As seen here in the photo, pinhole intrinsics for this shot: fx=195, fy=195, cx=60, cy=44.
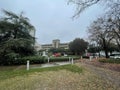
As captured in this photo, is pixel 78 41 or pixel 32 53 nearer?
pixel 32 53

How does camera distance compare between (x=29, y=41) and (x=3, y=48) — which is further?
(x=29, y=41)

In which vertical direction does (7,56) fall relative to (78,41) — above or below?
below

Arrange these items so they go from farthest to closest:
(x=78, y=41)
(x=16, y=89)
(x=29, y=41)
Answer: (x=78, y=41) → (x=29, y=41) → (x=16, y=89)

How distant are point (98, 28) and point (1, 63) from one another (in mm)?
20461

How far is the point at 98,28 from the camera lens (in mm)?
40625

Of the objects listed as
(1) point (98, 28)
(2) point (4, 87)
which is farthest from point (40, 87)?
(1) point (98, 28)

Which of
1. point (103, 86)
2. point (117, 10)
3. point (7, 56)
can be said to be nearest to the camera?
point (103, 86)

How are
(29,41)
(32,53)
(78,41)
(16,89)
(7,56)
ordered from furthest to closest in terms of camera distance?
1. (78,41)
2. (32,53)
3. (29,41)
4. (7,56)
5. (16,89)

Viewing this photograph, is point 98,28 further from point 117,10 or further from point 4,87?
point 4,87

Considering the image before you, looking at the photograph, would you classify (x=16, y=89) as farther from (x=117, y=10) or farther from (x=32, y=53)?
(x=32, y=53)

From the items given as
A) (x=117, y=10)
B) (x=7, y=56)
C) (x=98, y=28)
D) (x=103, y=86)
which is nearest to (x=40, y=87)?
(x=103, y=86)

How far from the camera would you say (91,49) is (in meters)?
75.2


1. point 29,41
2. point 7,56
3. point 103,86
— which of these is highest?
point 29,41

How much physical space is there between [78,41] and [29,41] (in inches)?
1493
